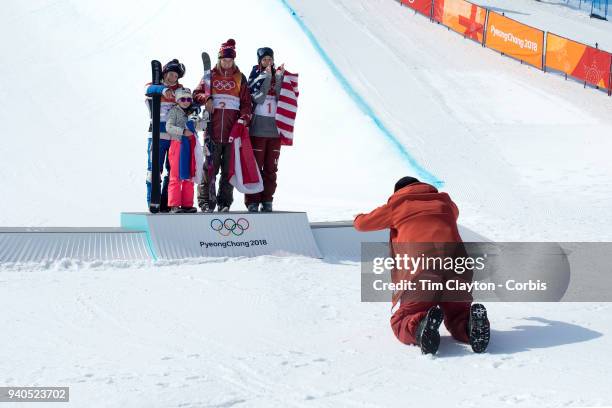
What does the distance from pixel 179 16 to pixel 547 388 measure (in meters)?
15.6

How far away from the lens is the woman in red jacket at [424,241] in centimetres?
381

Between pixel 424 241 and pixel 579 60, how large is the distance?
13.1 m

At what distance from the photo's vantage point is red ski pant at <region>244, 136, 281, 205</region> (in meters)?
6.93

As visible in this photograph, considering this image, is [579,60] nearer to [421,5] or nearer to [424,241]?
[421,5]

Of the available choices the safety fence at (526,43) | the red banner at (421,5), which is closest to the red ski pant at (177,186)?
the safety fence at (526,43)

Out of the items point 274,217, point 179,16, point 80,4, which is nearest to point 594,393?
point 274,217

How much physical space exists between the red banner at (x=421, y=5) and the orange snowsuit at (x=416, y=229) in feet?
55.6

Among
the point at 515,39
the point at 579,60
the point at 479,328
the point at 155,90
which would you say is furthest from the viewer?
the point at 515,39

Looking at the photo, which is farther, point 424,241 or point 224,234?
point 224,234

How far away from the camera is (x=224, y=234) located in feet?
20.5

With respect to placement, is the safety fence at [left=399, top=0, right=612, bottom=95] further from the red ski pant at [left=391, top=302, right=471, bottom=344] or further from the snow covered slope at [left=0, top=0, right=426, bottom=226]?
the red ski pant at [left=391, top=302, right=471, bottom=344]

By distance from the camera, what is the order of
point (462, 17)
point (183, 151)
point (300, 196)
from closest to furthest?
point (183, 151) < point (300, 196) < point (462, 17)

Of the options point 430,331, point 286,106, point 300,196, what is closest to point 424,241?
point 430,331

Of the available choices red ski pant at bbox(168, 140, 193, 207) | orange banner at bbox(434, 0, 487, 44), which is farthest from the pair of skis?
orange banner at bbox(434, 0, 487, 44)
